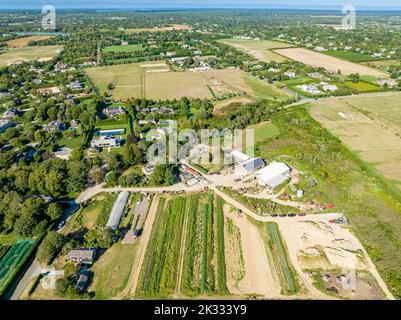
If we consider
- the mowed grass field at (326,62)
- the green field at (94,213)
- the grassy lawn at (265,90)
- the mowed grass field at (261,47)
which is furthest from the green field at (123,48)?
the green field at (94,213)

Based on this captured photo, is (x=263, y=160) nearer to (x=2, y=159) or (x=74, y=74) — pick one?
(x=2, y=159)

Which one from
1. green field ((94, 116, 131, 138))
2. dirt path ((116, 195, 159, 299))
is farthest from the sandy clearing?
green field ((94, 116, 131, 138))

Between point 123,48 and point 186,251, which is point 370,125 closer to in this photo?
point 186,251

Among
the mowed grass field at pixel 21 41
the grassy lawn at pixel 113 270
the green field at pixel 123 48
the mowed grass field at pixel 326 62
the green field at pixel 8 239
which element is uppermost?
the mowed grass field at pixel 21 41

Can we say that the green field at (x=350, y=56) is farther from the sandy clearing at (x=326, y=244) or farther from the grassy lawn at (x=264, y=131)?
the sandy clearing at (x=326, y=244)

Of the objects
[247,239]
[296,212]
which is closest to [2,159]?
[247,239]

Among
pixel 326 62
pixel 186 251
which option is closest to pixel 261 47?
pixel 326 62
